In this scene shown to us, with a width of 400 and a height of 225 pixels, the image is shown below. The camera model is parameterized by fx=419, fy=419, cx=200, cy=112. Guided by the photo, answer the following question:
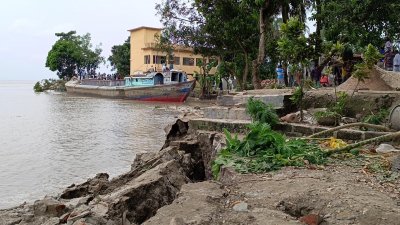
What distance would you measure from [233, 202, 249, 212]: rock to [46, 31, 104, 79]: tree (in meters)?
60.6

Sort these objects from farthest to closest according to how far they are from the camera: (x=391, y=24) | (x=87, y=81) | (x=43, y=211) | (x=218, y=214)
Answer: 1. (x=87, y=81)
2. (x=391, y=24)
3. (x=43, y=211)
4. (x=218, y=214)

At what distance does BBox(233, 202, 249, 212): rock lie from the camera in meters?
3.62

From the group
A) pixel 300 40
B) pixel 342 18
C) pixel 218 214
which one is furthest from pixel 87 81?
pixel 218 214

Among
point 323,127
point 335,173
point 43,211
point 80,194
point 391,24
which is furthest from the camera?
point 391,24

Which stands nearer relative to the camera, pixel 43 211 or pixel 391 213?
pixel 391 213

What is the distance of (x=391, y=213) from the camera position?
3.12 m

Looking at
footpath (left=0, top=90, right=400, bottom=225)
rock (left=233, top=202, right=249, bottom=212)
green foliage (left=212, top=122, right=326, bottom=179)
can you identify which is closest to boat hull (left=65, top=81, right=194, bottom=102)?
footpath (left=0, top=90, right=400, bottom=225)

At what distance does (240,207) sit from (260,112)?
3.41 m

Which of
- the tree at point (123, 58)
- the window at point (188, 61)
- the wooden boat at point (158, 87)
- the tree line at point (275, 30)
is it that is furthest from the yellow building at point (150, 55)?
the tree line at point (275, 30)

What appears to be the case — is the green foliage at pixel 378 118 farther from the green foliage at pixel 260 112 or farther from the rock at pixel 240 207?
the rock at pixel 240 207

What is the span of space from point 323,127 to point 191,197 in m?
3.43

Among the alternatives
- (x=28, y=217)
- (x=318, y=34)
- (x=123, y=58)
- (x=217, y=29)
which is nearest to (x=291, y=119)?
(x=318, y=34)

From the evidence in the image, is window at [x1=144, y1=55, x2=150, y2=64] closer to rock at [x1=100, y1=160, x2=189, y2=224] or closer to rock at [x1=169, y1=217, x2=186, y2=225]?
rock at [x1=100, y1=160, x2=189, y2=224]

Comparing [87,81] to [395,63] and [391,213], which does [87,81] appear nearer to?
[395,63]
